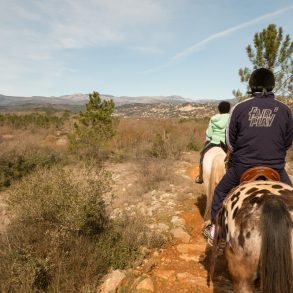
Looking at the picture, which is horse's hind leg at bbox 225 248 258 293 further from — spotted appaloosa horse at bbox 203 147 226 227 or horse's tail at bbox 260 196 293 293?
spotted appaloosa horse at bbox 203 147 226 227

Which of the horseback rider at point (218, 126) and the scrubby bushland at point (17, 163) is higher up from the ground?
the horseback rider at point (218, 126)

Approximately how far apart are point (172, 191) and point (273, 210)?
606 cm

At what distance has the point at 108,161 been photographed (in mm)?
12875

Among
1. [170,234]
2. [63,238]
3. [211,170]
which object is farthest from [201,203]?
[63,238]

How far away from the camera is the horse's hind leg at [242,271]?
9.07 ft

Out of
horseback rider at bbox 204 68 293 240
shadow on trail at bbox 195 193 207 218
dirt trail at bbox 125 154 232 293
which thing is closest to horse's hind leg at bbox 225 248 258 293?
horseback rider at bbox 204 68 293 240

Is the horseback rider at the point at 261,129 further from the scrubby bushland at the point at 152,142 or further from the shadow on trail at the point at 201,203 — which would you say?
the scrubby bushland at the point at 152,142

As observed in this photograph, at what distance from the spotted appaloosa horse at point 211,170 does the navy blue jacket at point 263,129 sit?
1.99 metres

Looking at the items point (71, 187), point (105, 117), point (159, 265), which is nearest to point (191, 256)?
point (159, 265)

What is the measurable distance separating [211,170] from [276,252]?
3.34 meters

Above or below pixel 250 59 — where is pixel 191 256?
below

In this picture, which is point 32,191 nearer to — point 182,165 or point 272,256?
point 272,256

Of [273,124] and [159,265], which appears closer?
[273,124]

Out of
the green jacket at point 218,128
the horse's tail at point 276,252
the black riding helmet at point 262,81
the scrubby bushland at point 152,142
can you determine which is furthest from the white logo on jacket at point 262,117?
the scrubby bushland at point 152,142
